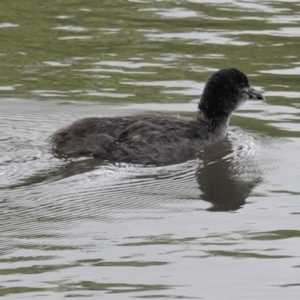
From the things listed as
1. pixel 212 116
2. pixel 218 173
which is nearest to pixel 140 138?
pixel 218 173

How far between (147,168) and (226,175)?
727 millimetres

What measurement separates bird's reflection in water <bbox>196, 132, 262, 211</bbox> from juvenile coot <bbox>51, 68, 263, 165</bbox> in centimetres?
17

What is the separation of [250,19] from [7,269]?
9202 millimetres

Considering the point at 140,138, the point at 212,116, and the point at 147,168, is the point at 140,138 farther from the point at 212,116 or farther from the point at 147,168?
the point at 212,116

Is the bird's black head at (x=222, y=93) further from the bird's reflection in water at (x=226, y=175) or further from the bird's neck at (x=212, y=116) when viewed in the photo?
the bird's reflection in water at (x=226, y=175)

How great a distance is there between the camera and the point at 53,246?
8.00 m

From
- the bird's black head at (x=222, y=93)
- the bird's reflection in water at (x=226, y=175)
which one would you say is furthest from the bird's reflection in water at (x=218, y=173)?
the bird's black head at (x=222, y=93)

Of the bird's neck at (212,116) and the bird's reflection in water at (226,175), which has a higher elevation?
the bird's neck at (212,116)

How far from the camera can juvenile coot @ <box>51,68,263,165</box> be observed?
1052 cm

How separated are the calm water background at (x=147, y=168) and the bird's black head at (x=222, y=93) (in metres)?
0.32

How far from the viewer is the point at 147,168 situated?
1034cm

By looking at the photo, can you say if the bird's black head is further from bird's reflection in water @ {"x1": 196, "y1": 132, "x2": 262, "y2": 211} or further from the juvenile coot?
bird's reflection in water @ {"x1": 196, "y1": 132, "x2": 262, "y2": 211}

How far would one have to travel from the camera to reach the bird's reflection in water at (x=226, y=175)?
373 inches

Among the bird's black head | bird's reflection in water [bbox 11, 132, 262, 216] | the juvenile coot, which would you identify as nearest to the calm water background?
bird's reflection in water [bbox 11, 132, 262, 216]
